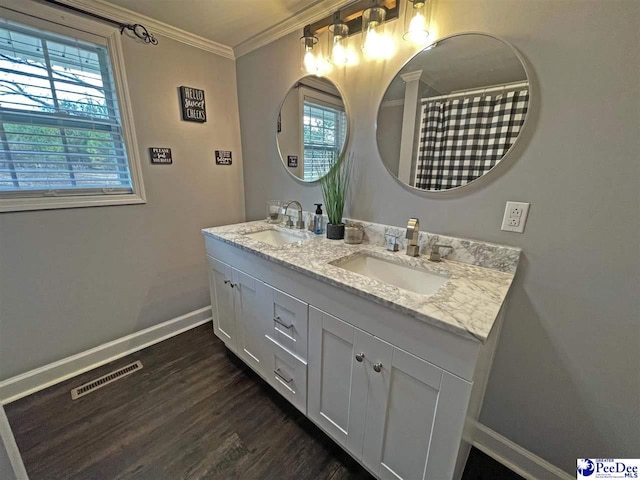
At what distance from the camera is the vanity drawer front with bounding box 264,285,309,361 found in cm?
119

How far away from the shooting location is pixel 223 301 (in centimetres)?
170

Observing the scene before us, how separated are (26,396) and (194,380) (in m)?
0.94

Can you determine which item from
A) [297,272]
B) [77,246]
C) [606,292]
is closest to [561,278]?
[606,292]

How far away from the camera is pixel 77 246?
5.24 feet

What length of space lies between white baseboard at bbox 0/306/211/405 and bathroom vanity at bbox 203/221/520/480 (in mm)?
829

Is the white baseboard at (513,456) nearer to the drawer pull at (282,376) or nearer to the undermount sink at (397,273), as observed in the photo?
the undermount sink at (397,273)

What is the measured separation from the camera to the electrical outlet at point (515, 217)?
1024 mm

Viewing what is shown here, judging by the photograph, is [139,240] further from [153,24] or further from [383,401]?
[383,401]

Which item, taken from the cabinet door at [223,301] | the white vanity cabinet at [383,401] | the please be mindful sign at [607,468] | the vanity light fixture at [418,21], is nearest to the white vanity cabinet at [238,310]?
the cabinet door at [223,301]

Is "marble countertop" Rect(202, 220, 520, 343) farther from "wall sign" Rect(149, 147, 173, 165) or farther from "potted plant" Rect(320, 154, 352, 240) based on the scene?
"wall sign" Rect(149, 147, 173, 165)

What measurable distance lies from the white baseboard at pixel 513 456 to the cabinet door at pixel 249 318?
1.09 meters

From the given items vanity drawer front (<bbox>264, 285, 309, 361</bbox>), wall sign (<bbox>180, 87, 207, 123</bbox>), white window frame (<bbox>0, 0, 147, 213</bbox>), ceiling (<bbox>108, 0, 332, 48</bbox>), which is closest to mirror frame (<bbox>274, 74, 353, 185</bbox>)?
ceiling (<bbox>108, 0, 332, 48</bbox>)

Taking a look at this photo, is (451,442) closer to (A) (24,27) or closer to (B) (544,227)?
(B) (544,227)

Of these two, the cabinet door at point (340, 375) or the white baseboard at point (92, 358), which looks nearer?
the cabinet door at point (340, 375)
